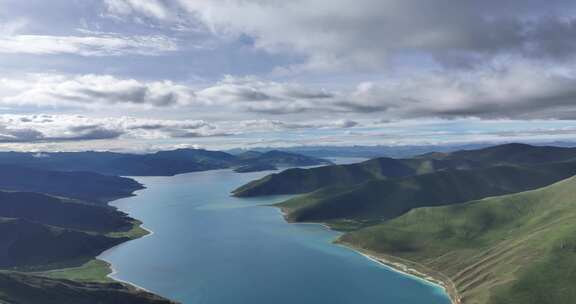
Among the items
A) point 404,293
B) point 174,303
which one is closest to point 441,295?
point 404,293

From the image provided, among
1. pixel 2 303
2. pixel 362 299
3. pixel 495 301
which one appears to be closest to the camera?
pixel 2 303

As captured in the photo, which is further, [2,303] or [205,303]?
[205,303]

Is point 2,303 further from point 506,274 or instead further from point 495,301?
point 506,274

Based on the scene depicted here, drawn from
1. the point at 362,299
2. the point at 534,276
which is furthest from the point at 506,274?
the point at 362,299

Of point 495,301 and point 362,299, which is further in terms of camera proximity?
point 362,299

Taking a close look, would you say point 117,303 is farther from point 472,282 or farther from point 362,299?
point 472,282

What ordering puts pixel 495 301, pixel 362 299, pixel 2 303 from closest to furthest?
pixel 2 303 → pixel 495 301 → pixel 362 299
